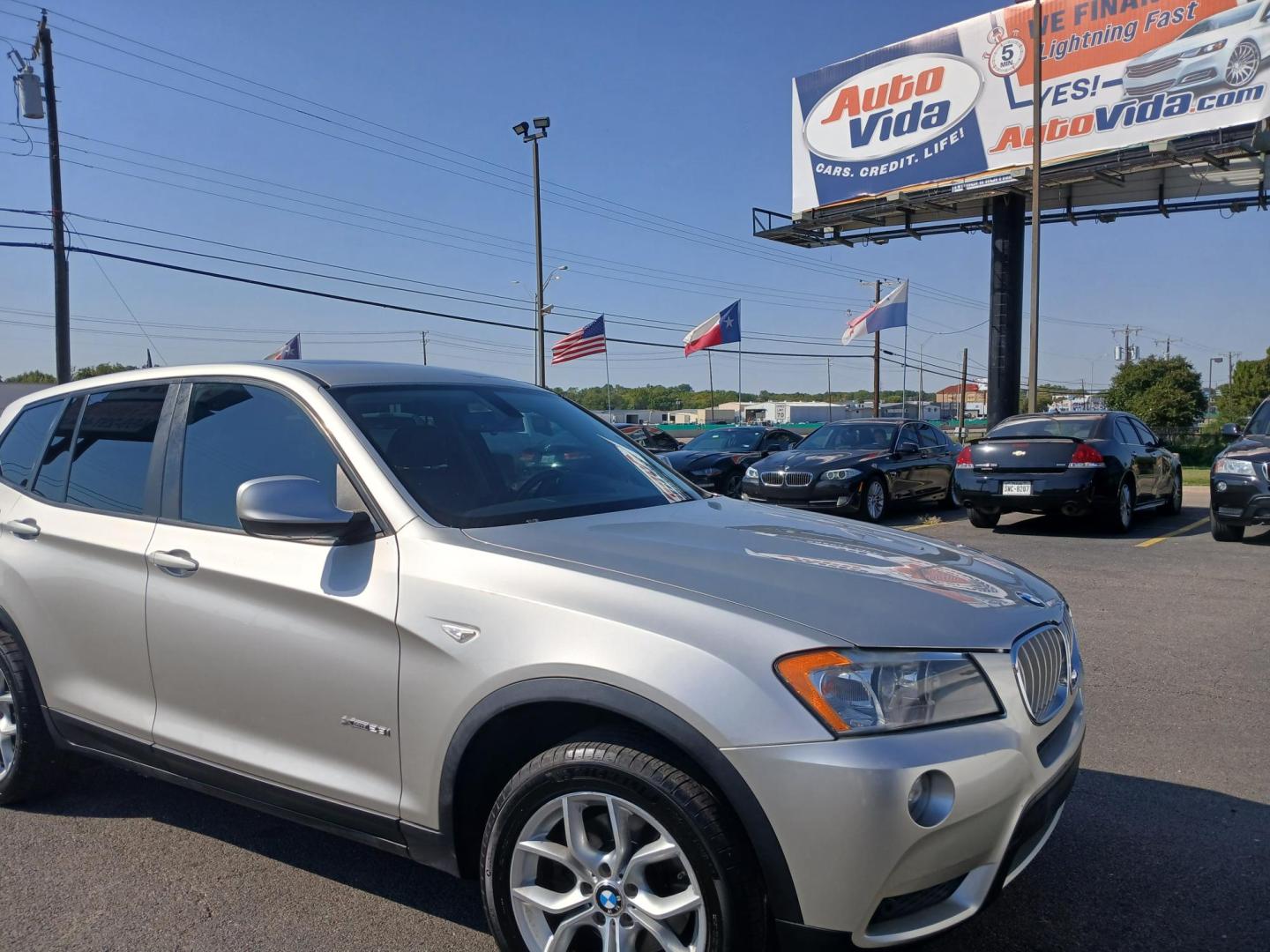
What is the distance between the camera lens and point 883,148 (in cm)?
2777

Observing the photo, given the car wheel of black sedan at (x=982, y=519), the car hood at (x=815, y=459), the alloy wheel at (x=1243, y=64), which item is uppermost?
the alloy wheel at (x=1243, y=64)

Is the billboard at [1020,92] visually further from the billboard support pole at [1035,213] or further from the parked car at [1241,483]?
the parked car at [1241,483]

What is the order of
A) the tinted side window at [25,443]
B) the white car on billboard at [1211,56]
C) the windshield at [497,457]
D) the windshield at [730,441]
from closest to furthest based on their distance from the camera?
the windshield at [497,457] → the tinted side window at [25,443] → the windshield at [730,441] → the white car on billboard at [1211,56]

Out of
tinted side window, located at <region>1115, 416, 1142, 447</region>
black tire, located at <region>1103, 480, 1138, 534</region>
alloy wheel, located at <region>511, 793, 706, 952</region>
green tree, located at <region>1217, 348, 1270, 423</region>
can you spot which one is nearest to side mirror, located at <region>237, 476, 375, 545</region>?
alloy wheel, located at <region>511, 793, 706, 952</region>

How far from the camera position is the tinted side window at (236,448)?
10.2 feet

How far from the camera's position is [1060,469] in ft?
36.7

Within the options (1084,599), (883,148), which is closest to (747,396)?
(883,148)

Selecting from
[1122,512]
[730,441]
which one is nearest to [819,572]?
[1122,512]

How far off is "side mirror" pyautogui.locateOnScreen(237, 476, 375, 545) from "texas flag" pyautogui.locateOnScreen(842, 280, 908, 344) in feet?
96.6

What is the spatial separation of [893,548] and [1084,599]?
5425mm

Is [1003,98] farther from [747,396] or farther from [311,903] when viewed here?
[747,396]

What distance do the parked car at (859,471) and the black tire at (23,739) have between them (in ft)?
34.6

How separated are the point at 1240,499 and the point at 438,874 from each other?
31.6 feet

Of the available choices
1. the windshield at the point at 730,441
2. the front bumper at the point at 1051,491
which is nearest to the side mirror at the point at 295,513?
the front bumper at the point at 1051,491
